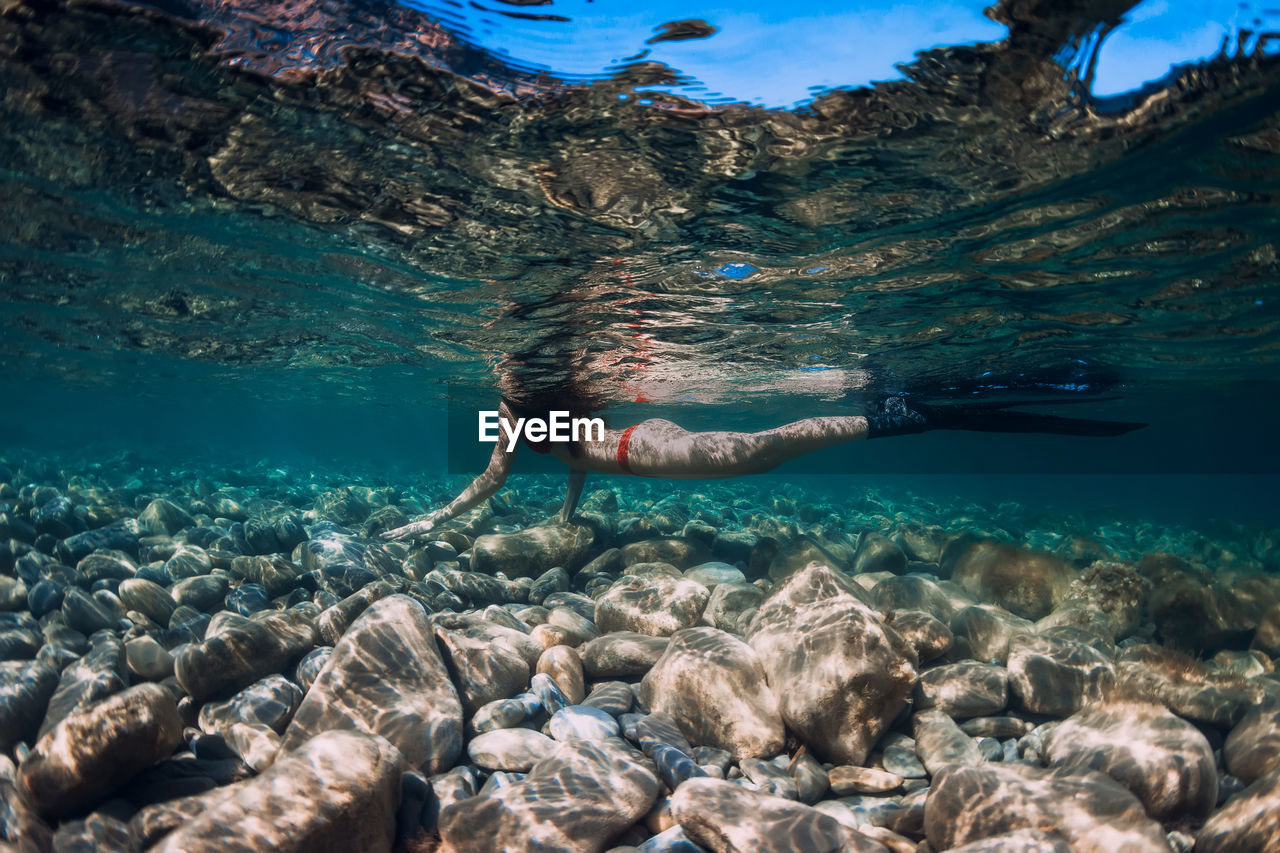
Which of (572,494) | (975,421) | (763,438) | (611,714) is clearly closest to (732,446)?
(763,438)

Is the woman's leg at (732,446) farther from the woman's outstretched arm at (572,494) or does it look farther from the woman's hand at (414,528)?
the woman's hand at (414,528)

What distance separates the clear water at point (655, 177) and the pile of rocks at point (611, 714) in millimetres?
4417

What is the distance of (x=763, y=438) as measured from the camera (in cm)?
840

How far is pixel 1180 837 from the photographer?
3.23 meters

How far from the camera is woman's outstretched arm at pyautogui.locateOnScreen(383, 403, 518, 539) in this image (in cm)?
961

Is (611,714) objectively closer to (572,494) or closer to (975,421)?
(572,494)

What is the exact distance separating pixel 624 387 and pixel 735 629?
45.2 feet

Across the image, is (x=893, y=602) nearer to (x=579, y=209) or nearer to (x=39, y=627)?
(x=579, y=209)

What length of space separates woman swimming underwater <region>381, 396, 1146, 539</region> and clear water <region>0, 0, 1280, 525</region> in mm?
2223

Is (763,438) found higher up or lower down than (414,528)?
higher up

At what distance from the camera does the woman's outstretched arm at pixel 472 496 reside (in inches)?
378

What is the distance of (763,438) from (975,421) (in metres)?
3.37

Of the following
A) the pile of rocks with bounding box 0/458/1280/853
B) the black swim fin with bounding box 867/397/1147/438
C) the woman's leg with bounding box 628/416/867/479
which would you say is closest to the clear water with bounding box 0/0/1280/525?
the black swim fin with bounding box 867/397/1147/438

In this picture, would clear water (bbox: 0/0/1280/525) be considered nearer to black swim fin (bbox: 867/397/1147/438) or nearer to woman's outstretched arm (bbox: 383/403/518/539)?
black swim fin (bbox: 867/397/1147/438)
